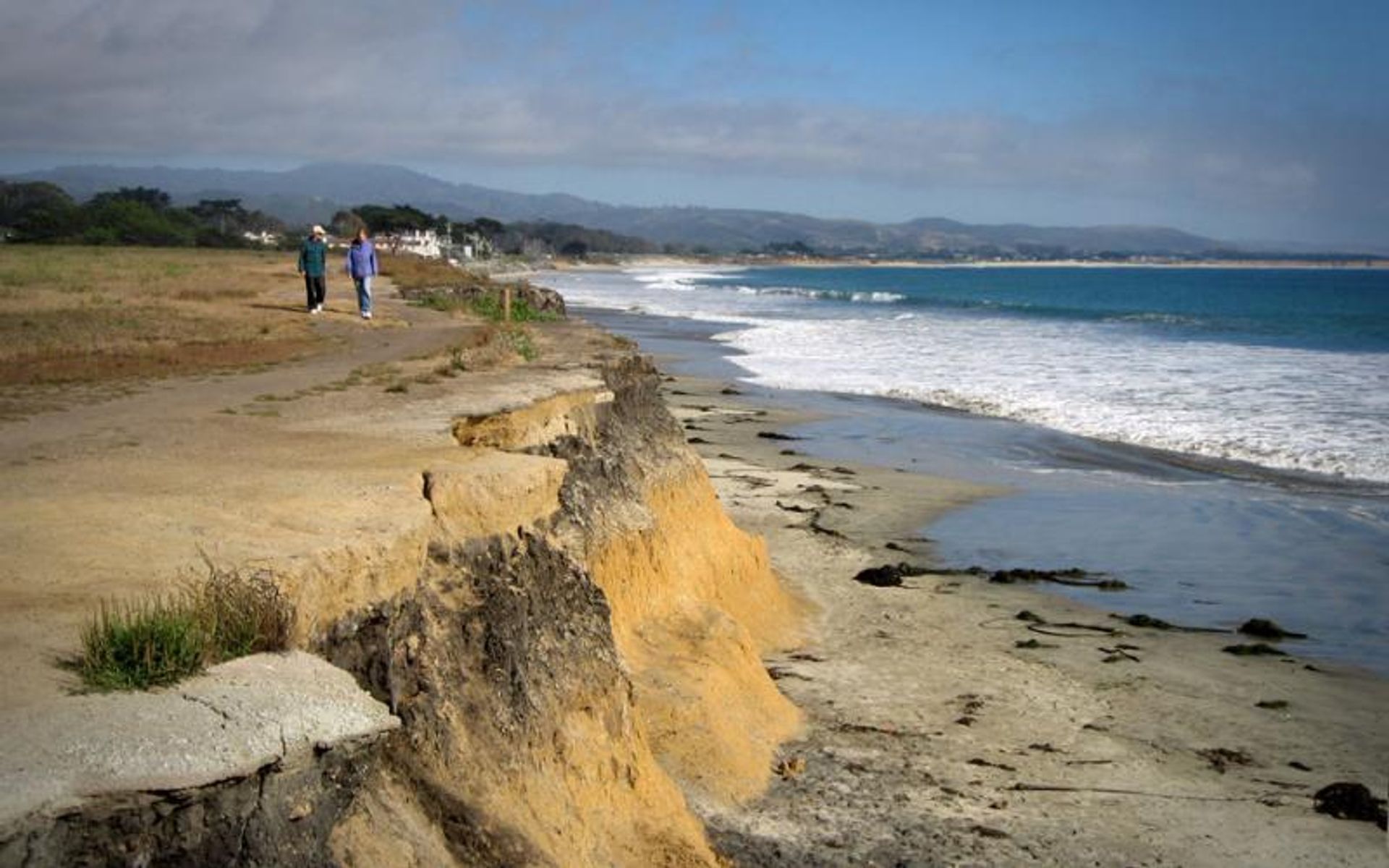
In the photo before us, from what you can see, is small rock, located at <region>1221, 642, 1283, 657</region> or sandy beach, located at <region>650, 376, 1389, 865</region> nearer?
sandy beach, located at <region>650, 376, 1389, 865</region>

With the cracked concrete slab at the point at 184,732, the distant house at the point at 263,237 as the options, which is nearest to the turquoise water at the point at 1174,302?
the distant house at the point at 263,237

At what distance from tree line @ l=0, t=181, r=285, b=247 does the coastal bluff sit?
7231cm

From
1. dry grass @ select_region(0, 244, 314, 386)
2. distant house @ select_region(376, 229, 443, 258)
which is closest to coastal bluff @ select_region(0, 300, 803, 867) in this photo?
dry grass @ select_region(0, 244, 314, 386)

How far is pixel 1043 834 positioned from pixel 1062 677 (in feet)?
11.0

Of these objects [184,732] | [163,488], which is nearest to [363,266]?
[163,488]

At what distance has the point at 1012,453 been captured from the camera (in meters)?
23.2

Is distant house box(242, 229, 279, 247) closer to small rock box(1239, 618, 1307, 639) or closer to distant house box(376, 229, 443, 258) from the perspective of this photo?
distant house box(376, 229, 443, 258)

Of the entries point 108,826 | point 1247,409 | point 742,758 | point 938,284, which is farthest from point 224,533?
point 938,284

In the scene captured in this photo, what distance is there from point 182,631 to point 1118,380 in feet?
106

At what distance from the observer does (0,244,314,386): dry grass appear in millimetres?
15086

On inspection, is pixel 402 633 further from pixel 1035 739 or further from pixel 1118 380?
pixel 1118 380

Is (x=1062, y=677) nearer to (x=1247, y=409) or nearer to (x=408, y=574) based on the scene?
(x=408, y=574)

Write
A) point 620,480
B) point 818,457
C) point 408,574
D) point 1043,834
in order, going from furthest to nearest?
point 818,457, point 620,480, point 1043,834, point 408,574

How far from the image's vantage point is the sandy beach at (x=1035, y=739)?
25.6 feet
